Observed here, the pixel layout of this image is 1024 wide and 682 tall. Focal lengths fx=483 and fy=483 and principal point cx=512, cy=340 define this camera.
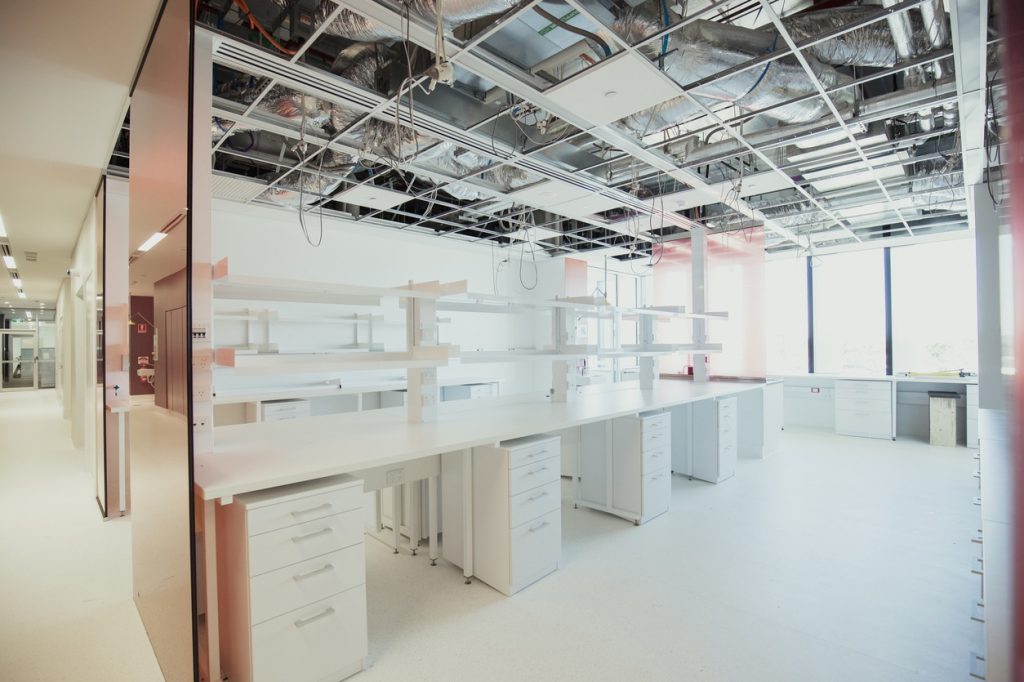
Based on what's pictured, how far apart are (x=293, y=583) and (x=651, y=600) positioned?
1.69 m

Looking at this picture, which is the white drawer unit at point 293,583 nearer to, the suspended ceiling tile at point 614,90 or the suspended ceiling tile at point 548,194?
the suspended ceiling tile at point 614,90

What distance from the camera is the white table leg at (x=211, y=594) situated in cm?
175

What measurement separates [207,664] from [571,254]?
6532mm

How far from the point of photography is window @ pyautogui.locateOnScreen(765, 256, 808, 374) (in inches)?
297

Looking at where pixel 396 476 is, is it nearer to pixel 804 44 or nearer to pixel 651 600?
pixel 651 600

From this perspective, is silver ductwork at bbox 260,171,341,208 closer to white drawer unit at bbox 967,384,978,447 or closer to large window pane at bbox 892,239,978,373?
white drawer unit at bbox 967,384,978,447

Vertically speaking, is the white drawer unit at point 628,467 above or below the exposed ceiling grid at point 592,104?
below

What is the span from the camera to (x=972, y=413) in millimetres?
5566

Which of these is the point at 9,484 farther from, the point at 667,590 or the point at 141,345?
the point at 667,590

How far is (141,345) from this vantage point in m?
2.05

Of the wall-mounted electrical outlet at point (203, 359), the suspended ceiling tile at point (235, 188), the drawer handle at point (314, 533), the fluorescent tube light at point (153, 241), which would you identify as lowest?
the drawer handle at point (314, 533)

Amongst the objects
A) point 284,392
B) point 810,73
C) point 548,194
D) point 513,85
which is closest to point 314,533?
point 513,85

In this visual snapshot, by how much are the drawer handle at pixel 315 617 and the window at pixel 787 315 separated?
24.3ft

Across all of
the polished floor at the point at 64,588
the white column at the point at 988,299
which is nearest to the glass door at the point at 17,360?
the polished floor at the point at 64,588
